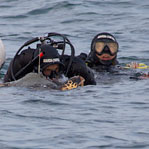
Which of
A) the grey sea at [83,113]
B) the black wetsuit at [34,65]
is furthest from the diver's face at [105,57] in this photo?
the black wetsuit at [34,65]

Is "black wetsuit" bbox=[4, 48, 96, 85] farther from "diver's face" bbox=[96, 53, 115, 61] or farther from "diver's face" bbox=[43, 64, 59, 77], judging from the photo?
"diver's face" bbox=[96, 53, 115, 61]

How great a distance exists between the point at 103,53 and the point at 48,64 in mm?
2764

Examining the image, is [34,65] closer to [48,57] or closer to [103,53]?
[48,57]

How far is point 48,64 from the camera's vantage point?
10.4 m

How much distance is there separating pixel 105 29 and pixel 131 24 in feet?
3.29

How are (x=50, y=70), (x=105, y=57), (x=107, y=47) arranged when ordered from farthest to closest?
(x=105, y=57), (x=107, y=47), (x=50, y=70)

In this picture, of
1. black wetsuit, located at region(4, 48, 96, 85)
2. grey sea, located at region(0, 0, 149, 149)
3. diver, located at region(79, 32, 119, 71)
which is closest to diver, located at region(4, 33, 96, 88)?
black wetsuit, located at region(4, 48, 96, 85)

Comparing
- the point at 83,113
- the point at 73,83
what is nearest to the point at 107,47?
the point at 73,83

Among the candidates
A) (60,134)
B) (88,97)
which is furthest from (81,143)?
(88,97)

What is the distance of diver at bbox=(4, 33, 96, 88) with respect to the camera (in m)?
10.4

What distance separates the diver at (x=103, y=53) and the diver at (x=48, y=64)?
1619 millimetres

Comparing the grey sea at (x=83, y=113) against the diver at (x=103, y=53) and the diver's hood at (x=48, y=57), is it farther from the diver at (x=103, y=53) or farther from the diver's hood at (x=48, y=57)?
the diver's hood at (x=48, y=57)

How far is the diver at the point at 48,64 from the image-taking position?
1044cm

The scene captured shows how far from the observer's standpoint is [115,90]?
10.7 m
